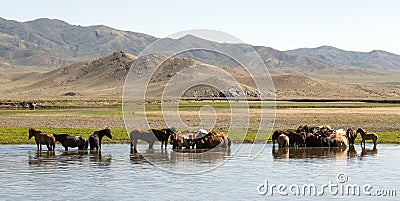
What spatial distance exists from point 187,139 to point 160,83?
380ft

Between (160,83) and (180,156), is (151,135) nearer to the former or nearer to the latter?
(180,156)

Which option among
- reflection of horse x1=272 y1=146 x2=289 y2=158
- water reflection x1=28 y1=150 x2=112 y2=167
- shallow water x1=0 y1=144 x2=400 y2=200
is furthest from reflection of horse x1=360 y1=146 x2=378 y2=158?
water reflection x1=28 y1=150 x2=112 y2=167

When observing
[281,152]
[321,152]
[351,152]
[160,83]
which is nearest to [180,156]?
[281,152]

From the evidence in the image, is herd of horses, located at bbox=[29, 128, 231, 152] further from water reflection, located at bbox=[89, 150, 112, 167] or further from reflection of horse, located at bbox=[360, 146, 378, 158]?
reflection of horse, located at bbox=[360, 146, 378, 158]

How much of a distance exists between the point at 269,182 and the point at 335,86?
411 ft

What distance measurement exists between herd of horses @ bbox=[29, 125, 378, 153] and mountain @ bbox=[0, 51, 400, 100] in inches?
2847

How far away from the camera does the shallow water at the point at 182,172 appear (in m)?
15.7

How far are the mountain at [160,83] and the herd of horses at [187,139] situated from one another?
7231cm

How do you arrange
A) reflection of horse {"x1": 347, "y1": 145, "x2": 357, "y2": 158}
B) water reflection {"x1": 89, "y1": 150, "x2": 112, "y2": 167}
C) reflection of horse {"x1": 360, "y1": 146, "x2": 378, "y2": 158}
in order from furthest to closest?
reflection of horse {"x1": 360, "y1": 146, "x2": 378, "y2": 158} < reflection of horse {"x1": 347, "y1": 145, "x2": 357, "y2": 158} < water reflection {"x1": 89, "y1": 150, "x2": 112, "y2": 167}

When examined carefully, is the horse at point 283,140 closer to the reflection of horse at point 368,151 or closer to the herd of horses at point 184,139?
the herd of horses at point 184,139

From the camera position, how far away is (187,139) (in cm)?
2633

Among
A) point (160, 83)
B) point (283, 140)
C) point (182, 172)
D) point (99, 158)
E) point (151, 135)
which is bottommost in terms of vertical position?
point (182, 172)

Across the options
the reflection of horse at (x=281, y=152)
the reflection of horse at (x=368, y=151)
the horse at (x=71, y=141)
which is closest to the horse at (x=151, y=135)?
the horse at (x=71, y=141)

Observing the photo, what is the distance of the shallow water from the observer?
1571 centimetres
